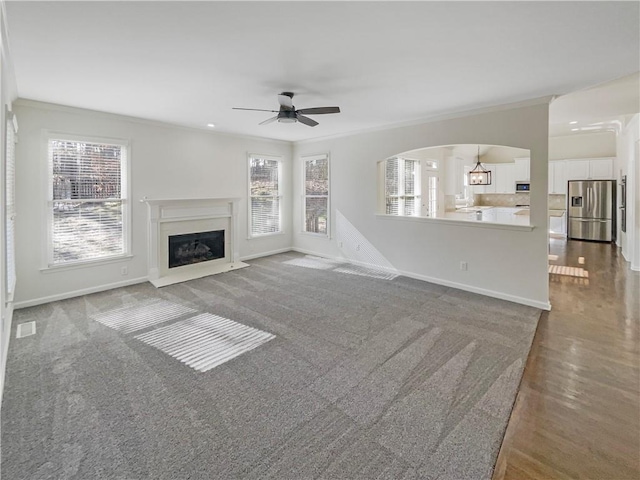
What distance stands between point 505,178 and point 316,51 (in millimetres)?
9424

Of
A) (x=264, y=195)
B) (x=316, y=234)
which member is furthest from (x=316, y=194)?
(x=264, y=195)

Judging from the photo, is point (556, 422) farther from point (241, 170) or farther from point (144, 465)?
point (241, 170)

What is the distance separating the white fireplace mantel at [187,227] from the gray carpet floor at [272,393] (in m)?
1.24

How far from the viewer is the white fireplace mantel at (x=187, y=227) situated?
5457 millimetres

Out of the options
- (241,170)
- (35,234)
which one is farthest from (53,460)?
(241,170)

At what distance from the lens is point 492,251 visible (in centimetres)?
471

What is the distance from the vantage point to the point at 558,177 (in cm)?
923

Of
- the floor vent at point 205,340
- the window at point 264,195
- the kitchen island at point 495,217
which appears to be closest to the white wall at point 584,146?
the kitchen island at point 495,217

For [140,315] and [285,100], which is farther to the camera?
[140,315]

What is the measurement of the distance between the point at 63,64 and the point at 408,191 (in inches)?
246

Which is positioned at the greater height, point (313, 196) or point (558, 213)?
point (313, 196)

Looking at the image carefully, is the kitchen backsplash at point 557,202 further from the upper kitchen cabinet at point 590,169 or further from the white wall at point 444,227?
the white wall at point 444,227

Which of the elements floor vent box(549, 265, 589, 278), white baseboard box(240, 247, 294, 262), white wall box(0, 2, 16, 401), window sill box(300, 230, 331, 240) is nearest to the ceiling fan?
white wall box(0, 2, 16, 401)

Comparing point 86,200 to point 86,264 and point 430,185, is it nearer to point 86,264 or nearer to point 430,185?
point 86,264
